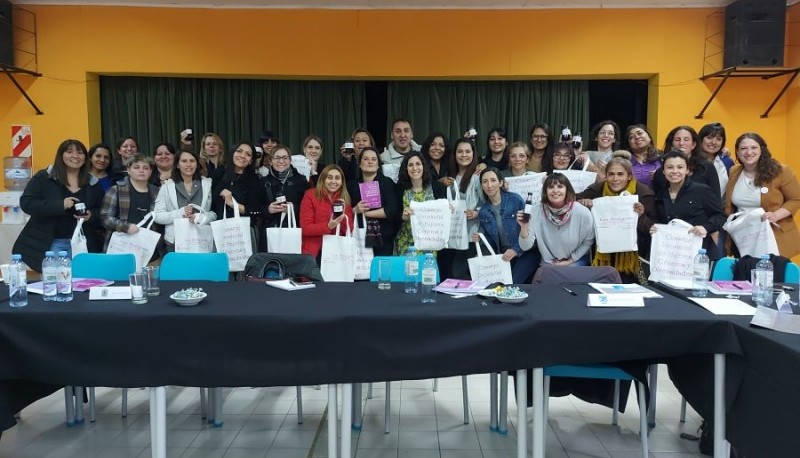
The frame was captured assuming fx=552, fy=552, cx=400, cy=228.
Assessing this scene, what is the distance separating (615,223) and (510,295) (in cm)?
145

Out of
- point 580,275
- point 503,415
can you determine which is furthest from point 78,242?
point 580,275

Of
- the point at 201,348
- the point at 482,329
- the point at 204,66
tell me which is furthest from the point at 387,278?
the point at 204,66

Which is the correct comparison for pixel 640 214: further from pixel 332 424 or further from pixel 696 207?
pixel 332 424

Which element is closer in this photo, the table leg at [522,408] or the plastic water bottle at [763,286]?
the table leg at [522,408]

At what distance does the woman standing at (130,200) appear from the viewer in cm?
411

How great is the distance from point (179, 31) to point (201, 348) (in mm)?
4913

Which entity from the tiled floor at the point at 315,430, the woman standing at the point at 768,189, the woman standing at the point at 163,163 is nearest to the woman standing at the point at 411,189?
the tiled floor at the point at 315,430

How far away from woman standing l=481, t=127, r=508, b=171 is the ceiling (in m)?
2.22

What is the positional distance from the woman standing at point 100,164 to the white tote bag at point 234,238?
112cm

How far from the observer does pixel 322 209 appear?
408 cm

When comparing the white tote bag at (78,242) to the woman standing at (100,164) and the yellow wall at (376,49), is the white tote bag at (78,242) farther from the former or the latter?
the yellow wall at (376,49)

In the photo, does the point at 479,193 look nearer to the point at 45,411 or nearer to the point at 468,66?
the point at 468,66

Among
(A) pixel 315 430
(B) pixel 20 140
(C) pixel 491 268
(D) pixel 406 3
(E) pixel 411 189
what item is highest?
(D) pixel 406 3

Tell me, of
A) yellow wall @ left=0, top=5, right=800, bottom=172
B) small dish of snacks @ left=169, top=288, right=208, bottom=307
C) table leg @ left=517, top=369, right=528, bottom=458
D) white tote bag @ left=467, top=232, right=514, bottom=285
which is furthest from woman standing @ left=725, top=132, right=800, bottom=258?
small dish of snacks @ left=169, top=288, right=208, bottom=307
